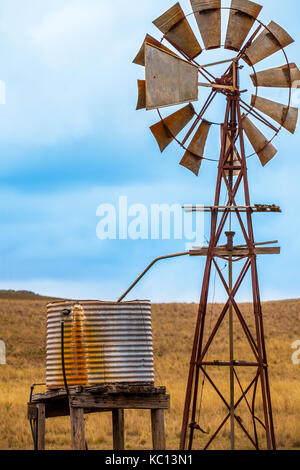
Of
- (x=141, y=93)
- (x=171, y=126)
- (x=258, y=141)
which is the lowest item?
(x=258, y=141)

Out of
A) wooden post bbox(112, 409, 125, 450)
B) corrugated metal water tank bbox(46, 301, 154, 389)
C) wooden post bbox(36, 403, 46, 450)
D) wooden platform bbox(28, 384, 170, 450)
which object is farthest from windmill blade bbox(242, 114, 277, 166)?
wooden post bbox(36, 403, 46, 450)

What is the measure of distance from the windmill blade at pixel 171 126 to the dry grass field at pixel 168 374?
8.45 metres

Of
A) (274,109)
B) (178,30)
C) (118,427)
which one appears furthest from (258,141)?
(118,427)

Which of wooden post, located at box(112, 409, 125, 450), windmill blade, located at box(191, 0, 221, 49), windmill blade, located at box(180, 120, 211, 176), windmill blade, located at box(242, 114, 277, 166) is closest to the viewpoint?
wooden post, located at box(112, 409, 125, 450)

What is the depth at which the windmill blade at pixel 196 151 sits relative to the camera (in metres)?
17.7

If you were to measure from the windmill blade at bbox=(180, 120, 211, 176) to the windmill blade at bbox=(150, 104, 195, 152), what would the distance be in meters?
0.37

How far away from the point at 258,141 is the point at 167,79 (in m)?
3.48

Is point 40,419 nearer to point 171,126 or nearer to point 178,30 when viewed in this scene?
point 171,126

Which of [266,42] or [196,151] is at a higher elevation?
[266,42]

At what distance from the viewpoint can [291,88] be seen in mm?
17453

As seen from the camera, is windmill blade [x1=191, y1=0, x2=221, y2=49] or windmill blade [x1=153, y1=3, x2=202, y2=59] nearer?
windmill blade [x1=153, y1=3, x2=202, y2=59]

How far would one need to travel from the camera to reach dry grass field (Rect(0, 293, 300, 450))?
23359mm

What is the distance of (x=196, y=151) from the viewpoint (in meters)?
17.7

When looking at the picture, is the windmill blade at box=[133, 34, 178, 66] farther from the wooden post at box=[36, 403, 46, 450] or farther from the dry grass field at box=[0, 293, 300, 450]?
the dry grass field at box=[0, 293, 300, 450]
